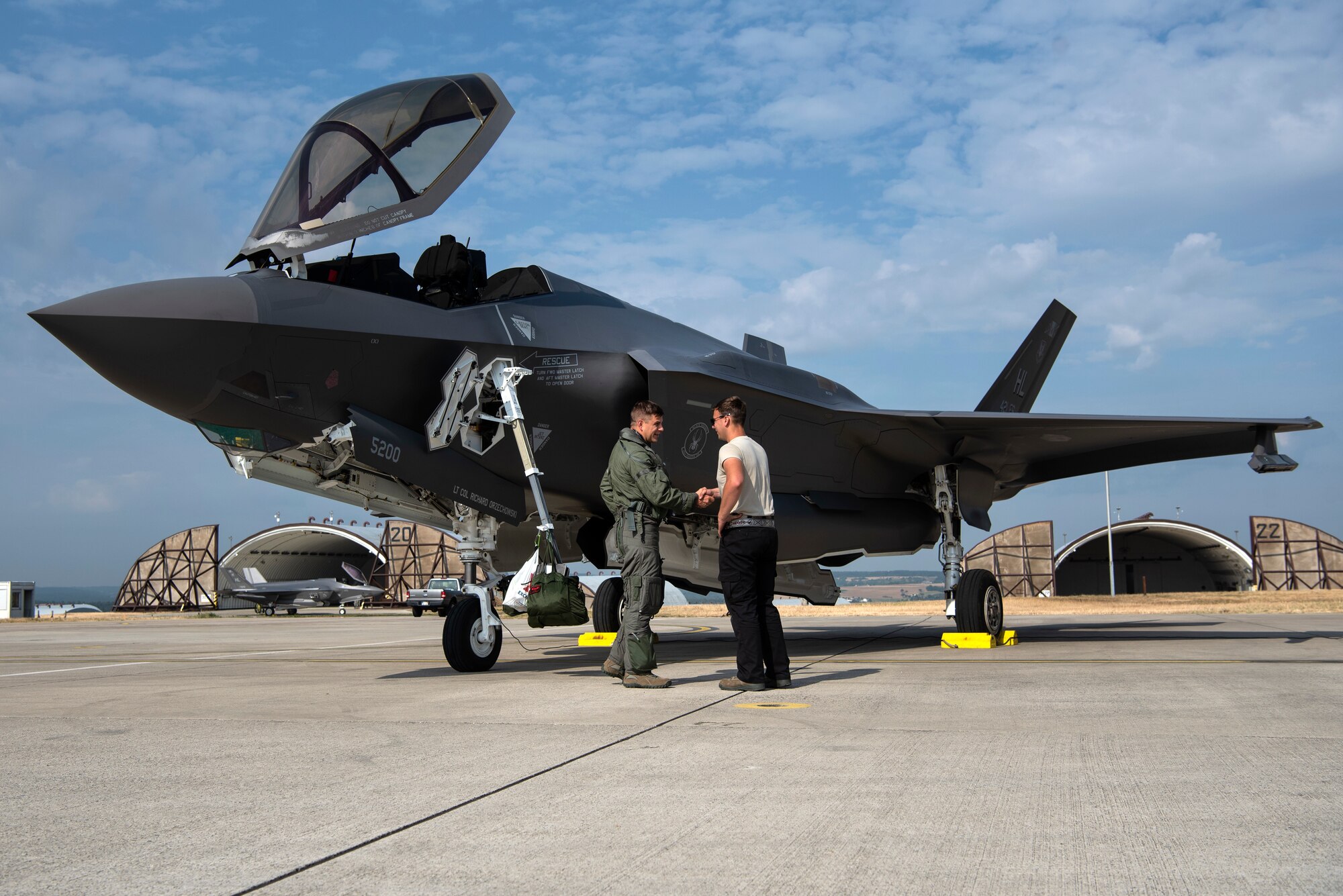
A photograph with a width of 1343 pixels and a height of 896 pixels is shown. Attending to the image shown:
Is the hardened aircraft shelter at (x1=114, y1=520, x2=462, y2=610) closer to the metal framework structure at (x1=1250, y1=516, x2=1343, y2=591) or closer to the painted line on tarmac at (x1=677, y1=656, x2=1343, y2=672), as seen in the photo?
the metal framework structure at (x1=1250, y1=516, x2=1343, y2=591)

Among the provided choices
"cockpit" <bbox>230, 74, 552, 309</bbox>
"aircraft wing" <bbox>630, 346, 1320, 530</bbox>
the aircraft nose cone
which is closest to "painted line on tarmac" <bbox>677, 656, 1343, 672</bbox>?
"aircraft wing" <bbox>630, 346, 1320, 530</bbox>

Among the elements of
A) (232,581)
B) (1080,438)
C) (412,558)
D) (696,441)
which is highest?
(1080,438)

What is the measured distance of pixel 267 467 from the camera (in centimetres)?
820

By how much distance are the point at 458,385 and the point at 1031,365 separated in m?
10.3

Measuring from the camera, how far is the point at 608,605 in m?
11.5

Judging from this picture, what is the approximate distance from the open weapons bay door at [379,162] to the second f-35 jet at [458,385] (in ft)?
0.05

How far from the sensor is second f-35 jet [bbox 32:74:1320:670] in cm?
661

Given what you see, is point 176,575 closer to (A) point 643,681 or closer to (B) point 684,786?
(A) point 643,681

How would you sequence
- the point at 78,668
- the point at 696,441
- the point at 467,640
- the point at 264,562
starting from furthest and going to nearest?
the point at 264,562
the point at 696,441
the point at 78,668
the point at 467,640

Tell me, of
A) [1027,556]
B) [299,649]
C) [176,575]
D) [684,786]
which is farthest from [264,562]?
[684,786]

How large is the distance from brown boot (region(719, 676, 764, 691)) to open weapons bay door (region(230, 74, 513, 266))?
4194 mm

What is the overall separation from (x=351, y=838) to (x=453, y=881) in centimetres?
52

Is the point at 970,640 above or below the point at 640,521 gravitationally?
below

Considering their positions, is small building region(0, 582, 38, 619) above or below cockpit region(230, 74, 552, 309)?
below
